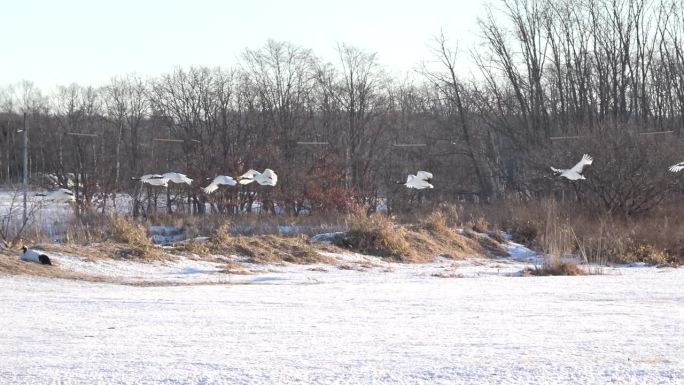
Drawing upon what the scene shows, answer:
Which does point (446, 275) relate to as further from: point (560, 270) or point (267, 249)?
point (267, 249)

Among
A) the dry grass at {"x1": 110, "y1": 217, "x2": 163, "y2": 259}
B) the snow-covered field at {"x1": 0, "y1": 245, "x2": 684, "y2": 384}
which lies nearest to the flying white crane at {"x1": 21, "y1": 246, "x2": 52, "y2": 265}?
the snow-covered field at {"x1": 0, "y1": 245, "x2": 684, "y2": 384}

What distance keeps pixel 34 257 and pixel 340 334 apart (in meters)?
9.01

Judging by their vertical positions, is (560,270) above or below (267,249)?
below

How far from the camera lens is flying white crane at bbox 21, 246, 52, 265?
50.1 ft

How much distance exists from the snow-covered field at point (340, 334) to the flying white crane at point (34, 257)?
5.48 ft

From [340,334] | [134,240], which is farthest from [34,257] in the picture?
[340,334]

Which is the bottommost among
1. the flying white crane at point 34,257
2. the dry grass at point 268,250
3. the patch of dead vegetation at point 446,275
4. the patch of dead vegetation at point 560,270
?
the patch of dead vegetation at point 446,275

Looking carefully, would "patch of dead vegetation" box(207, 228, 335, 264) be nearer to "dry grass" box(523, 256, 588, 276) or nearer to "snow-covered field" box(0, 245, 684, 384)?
"dry grass" box(523, 256, 588, 276)

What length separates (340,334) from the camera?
7797 millimetres

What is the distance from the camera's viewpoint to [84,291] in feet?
40.1

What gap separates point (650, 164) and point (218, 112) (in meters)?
27.5

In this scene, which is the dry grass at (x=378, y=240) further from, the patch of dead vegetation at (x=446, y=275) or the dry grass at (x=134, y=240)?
the dry grass at (x=134, y=240)

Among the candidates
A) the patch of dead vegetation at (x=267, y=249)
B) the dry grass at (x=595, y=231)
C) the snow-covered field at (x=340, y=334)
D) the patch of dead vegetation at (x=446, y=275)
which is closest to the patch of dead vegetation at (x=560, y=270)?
the dry grass at (x=595, y=231)

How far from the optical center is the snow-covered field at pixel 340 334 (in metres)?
5.94
